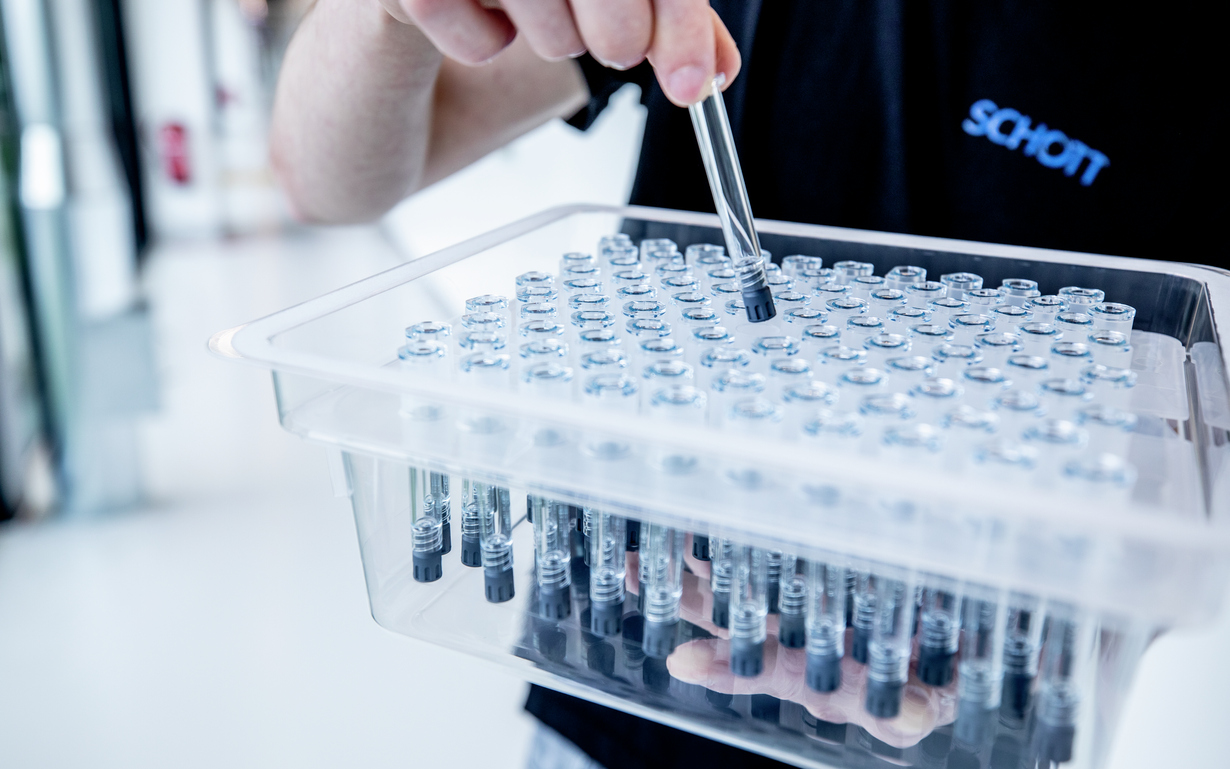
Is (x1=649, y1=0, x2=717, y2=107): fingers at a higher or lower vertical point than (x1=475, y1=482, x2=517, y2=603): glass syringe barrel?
higher

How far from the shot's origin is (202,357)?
2.91 metres

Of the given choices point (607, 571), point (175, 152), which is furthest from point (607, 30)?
point (175, 152)

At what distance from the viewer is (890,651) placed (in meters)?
0.42

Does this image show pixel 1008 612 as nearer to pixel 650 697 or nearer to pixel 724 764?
pixel 650 697

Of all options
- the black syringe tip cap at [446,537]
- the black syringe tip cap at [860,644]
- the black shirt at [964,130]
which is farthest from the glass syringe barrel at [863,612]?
the black shirt at [964,130]

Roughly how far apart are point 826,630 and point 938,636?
5cm

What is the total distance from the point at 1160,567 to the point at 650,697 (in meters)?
0.24

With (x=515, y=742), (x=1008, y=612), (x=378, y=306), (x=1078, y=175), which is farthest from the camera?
(x=515, y=742)

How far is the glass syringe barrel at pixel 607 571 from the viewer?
47 cm

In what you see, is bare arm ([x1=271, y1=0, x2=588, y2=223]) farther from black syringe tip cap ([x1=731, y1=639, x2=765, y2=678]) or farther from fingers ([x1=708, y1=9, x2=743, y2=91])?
black syringe tip cap ([x1=731, y1=639, x2=765, y2=678])

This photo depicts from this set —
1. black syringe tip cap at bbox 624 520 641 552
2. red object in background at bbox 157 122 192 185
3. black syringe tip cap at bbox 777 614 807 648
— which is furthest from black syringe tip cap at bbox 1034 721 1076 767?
red object in background at bbox 157 122 192 185

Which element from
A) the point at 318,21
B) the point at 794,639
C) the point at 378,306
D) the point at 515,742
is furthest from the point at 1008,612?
the point at 515,742

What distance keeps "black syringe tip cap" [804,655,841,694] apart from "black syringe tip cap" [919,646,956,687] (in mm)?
40

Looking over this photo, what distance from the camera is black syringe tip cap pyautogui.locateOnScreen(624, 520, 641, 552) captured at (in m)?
0.51
